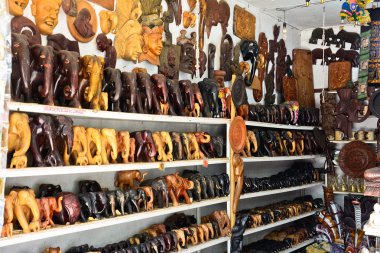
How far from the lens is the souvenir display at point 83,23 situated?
300 cm

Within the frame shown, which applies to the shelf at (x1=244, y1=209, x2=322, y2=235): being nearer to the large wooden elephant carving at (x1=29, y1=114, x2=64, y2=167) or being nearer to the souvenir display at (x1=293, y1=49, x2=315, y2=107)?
the souvenir display at (x1=293, y1=49, x2=315, y2=107)

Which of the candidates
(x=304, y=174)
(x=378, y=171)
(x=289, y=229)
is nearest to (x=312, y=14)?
(x=304, y=174)

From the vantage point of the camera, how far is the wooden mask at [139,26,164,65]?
138 inches

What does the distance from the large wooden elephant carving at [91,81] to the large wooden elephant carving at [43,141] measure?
1.11 feet

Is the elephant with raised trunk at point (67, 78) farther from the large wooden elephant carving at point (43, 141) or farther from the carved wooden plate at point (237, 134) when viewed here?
the carved wooden plate at point (237, 134)

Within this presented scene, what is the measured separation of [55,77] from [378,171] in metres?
2.28

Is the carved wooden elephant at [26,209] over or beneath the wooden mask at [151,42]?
beneath

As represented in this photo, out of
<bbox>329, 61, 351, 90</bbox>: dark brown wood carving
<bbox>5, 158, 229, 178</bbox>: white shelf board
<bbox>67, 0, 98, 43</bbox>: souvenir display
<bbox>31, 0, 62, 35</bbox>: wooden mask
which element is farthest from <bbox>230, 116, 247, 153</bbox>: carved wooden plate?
<bbox>329, 61, 351, 90</bbox>: dark brown wood carving

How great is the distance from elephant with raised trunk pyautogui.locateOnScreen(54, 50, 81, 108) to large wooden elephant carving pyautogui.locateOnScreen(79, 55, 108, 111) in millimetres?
120

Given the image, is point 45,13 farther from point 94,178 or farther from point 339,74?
point 339,74

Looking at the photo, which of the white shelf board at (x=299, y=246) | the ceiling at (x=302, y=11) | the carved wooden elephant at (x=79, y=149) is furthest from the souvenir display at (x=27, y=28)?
the white shelf board at (x=299, y=246)

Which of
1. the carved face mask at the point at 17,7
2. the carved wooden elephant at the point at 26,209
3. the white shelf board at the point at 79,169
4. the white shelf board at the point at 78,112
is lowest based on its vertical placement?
the carved wooden elephant at the point at 26,209

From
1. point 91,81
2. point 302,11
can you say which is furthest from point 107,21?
point 302,11

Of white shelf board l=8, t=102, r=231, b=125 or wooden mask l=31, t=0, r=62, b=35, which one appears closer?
white shelf board l=8, t=102, r=231, b=125
